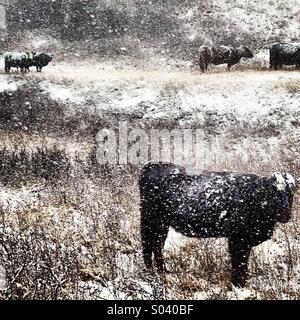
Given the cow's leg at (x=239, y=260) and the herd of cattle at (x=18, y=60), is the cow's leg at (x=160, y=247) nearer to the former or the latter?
the cow's leg at (x=239, y=260)

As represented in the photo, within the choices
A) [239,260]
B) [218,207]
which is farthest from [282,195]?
[239,260]

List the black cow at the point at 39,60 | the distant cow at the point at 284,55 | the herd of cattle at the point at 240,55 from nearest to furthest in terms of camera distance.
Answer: the distant cow at the point at 284,55 → the herd of cattle at the point at 240,55 → the black cow at the point at 39,60

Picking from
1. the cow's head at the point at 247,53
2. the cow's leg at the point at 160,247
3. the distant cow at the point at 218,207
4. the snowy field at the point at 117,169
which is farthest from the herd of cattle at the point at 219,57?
the cow's leg at the point at 160,247

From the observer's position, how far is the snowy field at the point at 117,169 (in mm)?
6891

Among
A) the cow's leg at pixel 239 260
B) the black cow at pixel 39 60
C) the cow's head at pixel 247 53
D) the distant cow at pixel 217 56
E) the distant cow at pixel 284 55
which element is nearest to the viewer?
the cow's leg at pixel 239 260

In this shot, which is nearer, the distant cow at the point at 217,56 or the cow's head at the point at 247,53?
the distant cow at the point at 217,56

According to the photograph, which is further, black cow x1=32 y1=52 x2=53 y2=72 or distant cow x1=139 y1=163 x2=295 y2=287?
black cow x1=32 y1=52 x2=53 y2=72

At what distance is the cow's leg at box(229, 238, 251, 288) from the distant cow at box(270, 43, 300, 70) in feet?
49.6

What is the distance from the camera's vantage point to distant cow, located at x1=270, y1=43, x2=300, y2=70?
65.9 feet

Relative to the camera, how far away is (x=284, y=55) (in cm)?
2036

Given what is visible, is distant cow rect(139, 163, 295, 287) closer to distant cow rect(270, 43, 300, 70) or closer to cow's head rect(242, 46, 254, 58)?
distant cow rect(270, 43, 300, 70)

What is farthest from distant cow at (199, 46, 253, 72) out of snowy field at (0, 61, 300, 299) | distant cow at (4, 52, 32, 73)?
distant cow at (4, 52, 32, 73)

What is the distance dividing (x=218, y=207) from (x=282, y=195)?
96cm

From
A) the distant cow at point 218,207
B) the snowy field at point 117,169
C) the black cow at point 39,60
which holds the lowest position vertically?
the snowy field at point 117,169
